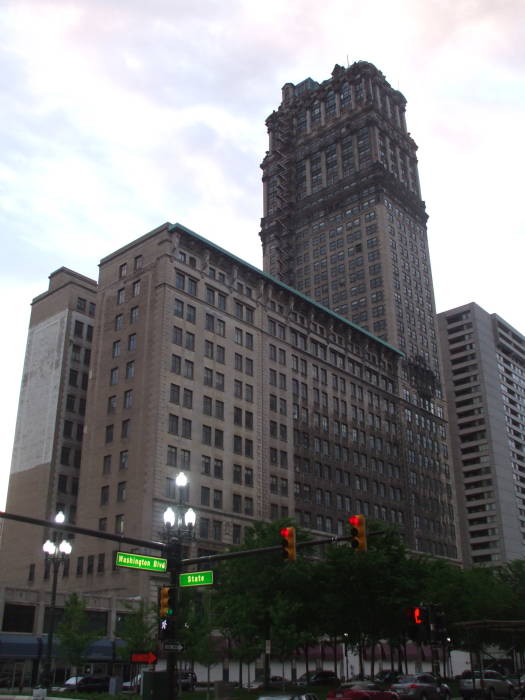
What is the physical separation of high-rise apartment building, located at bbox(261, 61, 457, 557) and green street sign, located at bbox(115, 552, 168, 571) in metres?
87.1

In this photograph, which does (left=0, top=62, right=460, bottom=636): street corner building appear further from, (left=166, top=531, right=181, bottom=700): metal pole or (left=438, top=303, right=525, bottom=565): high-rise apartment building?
(left=166, top=531, right=181, bottom=700): metal pole

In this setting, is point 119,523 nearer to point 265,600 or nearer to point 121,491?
point 121,491

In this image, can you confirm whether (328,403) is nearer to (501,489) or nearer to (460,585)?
(460,585)

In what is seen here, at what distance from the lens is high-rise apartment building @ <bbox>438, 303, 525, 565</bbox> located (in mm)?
150750

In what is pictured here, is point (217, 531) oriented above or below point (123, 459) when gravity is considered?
below

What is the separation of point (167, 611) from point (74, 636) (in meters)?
30.4

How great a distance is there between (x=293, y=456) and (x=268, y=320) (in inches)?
696

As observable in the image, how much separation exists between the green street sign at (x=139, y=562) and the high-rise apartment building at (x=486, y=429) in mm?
134153

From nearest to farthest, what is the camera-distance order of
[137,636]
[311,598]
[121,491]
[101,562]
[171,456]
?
[137,636] < [311,598] < [101,562] < [171,456] < [121,491]

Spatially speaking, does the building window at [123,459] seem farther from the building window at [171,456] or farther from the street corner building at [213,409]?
the building window at [171,456]

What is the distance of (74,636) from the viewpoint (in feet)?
167

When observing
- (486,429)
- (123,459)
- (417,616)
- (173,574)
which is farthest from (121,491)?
(486,429)

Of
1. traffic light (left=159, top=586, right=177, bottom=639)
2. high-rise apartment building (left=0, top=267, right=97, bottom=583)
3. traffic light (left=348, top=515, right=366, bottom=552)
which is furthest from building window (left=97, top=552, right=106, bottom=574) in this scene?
traffic light (left=348, top=515, right=366, bottom=552)

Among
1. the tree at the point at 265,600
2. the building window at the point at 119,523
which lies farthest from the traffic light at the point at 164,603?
the building window at the point at 119,523
